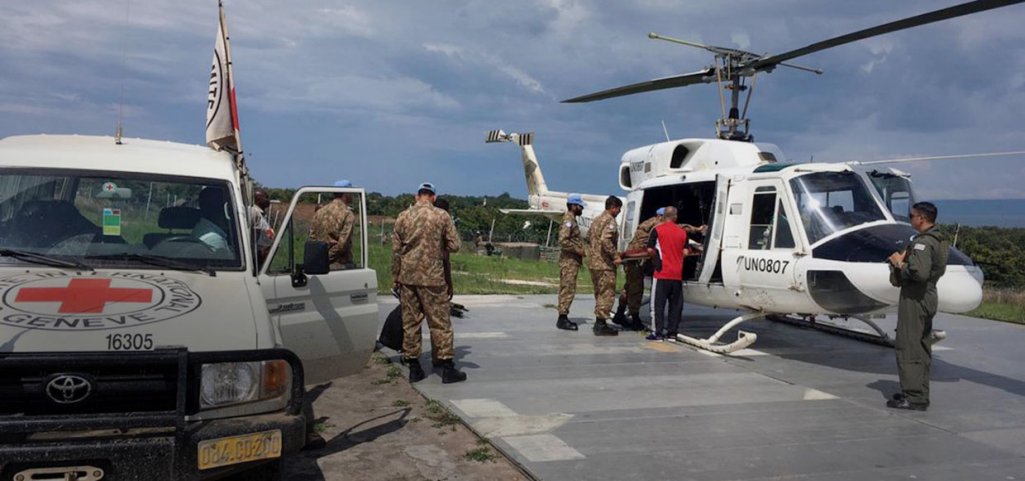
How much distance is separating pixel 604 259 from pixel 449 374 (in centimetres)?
347

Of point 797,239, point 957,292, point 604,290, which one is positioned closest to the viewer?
point 957,292

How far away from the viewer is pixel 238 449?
3533 mm

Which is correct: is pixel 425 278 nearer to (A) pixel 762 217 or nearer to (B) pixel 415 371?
(B) pixel 415 371

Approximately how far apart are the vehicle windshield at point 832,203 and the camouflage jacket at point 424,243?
3.85m

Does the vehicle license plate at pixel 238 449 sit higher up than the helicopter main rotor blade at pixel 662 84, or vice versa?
the helicopter main rotor blade at pixel 662 84

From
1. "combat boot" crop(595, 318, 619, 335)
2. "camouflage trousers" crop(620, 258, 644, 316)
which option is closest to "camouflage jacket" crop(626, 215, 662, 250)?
"camouflage trousers" crop(620, 258, 644, 316)

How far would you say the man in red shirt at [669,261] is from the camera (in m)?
9.52

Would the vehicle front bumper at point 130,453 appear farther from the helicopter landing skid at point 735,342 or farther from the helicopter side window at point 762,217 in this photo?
the helicopter side window at point 762,217

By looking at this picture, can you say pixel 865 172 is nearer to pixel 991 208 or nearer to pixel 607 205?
pixel 607 205

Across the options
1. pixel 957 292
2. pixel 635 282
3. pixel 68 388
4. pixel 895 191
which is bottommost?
pixel 68 388

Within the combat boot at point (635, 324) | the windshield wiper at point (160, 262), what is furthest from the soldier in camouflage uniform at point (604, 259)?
the windshield wiper at point (160, 262)

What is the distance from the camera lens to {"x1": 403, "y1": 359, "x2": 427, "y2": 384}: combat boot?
739 centimetres

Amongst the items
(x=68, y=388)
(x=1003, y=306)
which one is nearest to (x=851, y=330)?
(x=1003, y=306)

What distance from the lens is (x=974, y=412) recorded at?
21.7 ft
